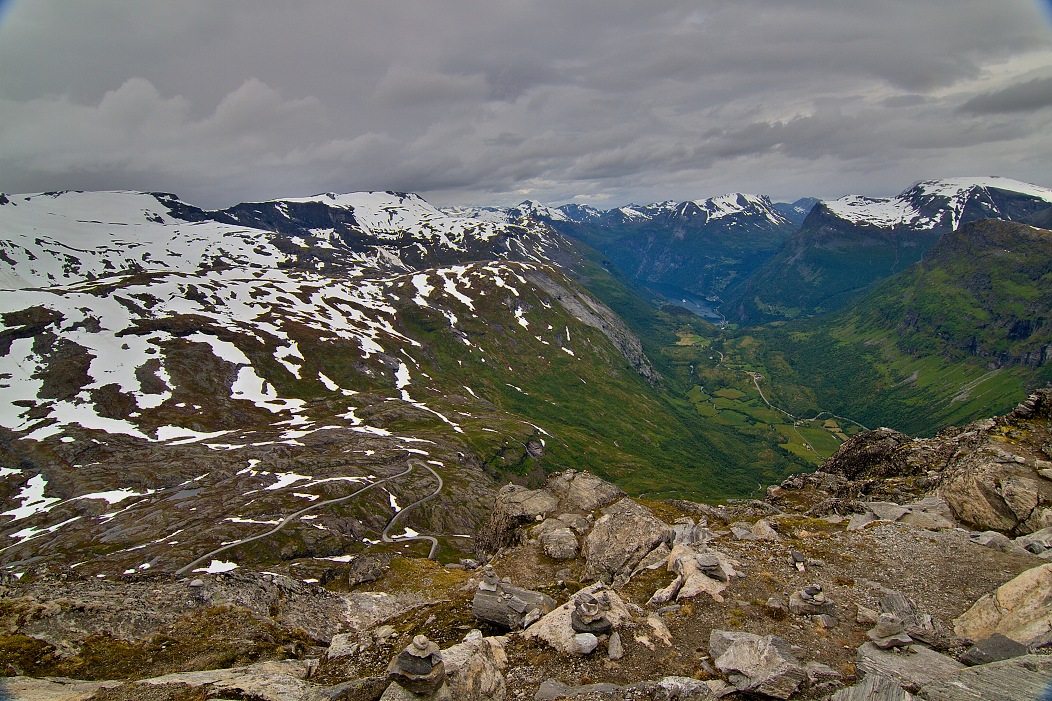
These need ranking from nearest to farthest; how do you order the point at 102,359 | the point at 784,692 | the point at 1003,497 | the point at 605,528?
the point at 784,692 → the point at 1003,497 → the point at 605,528 → the point at 102,359

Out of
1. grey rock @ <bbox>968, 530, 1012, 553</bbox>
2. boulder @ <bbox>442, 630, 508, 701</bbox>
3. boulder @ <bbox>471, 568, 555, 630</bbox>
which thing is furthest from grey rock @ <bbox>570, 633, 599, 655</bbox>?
grey rock @ <bbox>968, 530, 1012, 553</bbox>

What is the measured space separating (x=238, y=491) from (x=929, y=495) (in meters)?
140

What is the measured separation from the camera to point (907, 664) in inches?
837

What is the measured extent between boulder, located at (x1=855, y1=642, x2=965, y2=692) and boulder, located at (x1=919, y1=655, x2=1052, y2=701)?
1.82 feet

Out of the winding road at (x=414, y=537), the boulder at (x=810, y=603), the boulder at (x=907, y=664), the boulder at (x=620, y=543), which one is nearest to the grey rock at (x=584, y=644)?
the boulder at (x=907, y=664)

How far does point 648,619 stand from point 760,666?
6.68 metres

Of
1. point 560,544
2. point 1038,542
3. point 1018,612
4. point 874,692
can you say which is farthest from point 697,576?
point 1038,542

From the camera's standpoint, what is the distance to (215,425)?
556 feet

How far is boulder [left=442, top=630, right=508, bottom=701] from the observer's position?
21078 mm

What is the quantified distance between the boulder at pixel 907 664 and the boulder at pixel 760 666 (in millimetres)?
3260

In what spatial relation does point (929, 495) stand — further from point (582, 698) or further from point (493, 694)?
point (493, 694)

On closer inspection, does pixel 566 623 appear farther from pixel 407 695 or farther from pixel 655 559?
pixel 655 559

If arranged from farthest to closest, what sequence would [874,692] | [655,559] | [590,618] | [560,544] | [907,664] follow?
[560,544]
[655,559]
[590,618]
[907,664]
[874,692]

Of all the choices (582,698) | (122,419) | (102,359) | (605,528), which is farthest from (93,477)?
(582,698)
